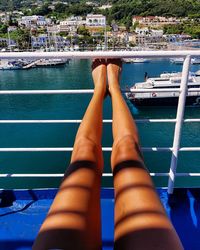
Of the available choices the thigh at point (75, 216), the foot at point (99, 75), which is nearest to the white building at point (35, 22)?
the foot at point (99, 75)

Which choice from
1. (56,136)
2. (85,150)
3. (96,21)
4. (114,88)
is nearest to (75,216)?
(85,150)

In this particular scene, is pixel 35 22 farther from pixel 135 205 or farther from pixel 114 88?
pixel 135 205

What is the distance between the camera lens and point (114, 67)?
107 cm

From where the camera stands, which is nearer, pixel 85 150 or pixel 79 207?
pixel 79 207

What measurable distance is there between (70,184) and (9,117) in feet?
43.6

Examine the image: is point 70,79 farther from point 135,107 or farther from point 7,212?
point 7,212

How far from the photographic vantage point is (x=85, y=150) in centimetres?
69

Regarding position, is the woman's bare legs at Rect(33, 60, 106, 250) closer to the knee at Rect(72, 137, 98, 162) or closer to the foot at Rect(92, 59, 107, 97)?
the knee at Rect(72, 137, 98, 162)

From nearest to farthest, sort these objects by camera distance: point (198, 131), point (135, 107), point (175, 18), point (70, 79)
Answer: point (198, 131), point (135, 107), point (70, 79), point (175, 18)

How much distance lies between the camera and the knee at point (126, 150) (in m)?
0.67

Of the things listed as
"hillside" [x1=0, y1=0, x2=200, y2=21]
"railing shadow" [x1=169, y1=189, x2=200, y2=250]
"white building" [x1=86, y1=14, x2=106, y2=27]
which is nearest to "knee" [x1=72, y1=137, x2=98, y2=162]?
"railing shadow" [x1=169, y1=189, x2=200, y2=250]

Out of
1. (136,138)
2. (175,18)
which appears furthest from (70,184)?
(175,18)

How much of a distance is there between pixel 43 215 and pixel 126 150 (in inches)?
22.4

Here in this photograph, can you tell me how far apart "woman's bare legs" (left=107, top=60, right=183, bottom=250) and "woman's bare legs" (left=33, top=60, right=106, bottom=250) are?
40 millimetres
